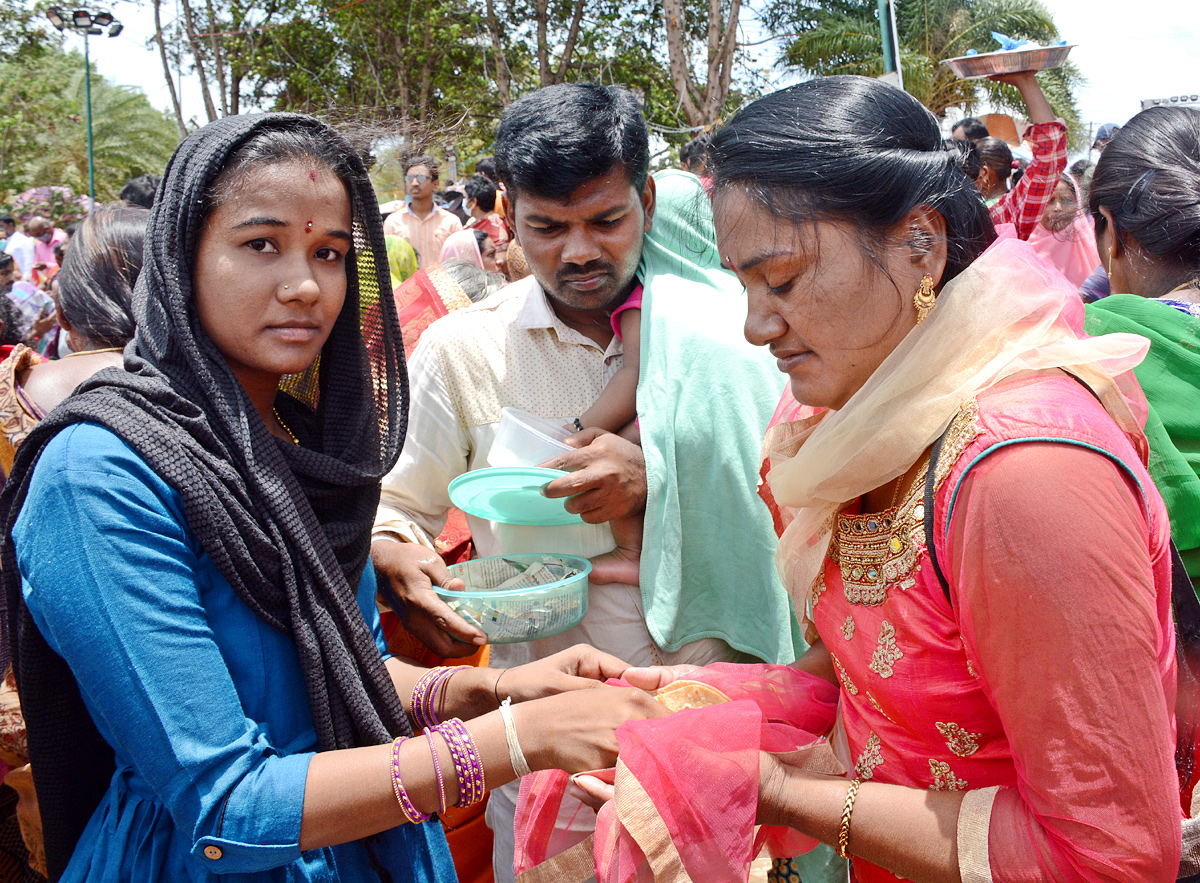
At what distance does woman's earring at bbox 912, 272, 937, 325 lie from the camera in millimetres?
1410

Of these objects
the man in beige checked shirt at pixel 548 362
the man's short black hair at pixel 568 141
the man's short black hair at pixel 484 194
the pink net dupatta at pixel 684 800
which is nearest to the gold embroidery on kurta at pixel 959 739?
the pink net dupatta at pixel 684 800

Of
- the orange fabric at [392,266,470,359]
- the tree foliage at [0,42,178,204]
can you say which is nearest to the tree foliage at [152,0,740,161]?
the tree foliage at [0,42,178,204]

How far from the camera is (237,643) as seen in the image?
1412 millimetres

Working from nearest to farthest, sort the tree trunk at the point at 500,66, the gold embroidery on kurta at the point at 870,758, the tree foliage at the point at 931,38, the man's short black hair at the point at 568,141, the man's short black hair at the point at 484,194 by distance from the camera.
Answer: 1. the gold embroidery on kurta at the point at 870,758
2. the man's short black hair at the point at 568,141
3. the man's short black hair at the point at 484,194
4. the tree trunk at the point at 500,66
5. the tree foliage at the point at 931,38

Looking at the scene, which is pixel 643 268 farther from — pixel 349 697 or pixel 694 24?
pixel 694 24

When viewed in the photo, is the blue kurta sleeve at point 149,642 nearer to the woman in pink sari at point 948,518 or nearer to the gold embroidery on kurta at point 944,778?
the woman in pink sari at point 948,518

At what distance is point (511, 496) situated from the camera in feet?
7.01

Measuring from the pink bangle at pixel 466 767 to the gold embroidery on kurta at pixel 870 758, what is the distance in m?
0.65

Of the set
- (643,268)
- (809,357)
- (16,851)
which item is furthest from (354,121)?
(16,851)

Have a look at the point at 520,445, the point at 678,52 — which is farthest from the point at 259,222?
the point at 678,52

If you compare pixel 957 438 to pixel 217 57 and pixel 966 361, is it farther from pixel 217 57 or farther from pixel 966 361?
pixel 217 57

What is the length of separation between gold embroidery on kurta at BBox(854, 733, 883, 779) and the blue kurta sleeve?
36.6 inches

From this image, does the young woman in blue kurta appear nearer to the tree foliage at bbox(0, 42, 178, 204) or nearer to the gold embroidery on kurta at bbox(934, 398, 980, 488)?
the gold embroidery on kurta at bbox(934, 398, 980, 488)

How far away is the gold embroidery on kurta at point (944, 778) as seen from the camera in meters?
1.37
